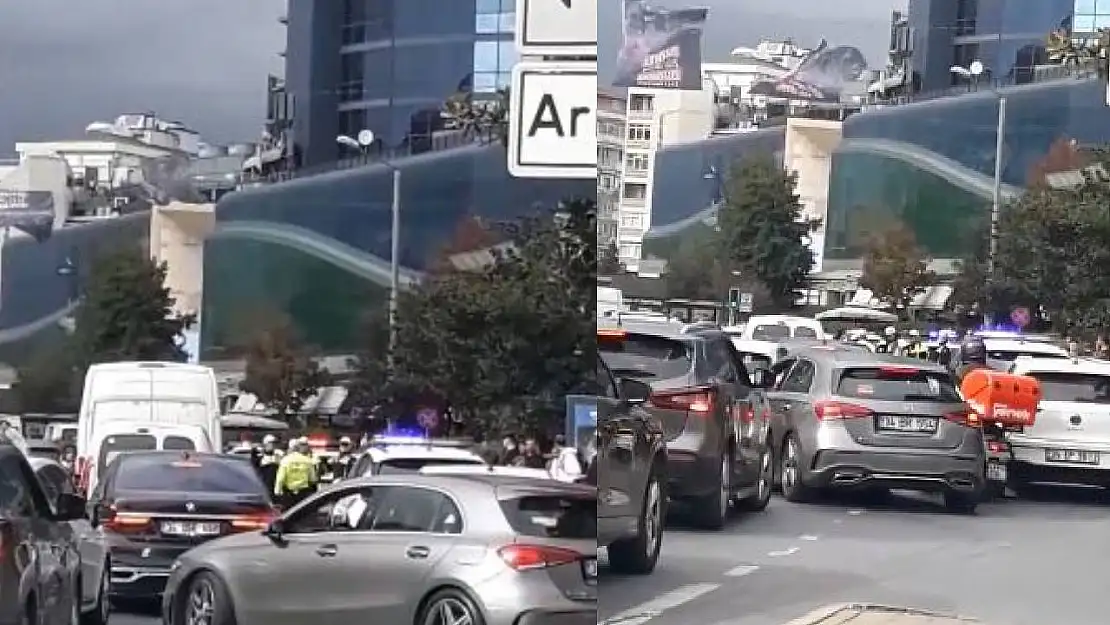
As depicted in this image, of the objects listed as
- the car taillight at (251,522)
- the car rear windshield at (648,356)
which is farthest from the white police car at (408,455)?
the car rear windshield at (648,356)

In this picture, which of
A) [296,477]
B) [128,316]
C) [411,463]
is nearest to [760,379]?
[411,463]

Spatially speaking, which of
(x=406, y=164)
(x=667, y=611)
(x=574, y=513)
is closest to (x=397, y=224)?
(x=406, y=164)

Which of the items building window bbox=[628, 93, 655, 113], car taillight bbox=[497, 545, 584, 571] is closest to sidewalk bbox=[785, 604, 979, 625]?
car taillight bbox=[497, 545, 584, 571]

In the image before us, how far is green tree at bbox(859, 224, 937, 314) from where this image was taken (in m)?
4.19

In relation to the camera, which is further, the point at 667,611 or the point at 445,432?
the point at 667,611

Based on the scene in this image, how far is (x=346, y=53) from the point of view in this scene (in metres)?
4.25

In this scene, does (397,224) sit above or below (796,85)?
below

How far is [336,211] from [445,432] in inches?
20.5

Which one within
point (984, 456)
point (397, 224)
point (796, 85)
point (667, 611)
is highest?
point (796, 85)

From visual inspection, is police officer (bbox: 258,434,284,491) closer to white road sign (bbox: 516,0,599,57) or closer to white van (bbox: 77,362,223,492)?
white van (bbox: 77,362,223,492)

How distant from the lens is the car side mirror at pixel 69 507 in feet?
14.4

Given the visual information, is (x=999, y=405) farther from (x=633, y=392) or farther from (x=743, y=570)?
(x=633, y=392)

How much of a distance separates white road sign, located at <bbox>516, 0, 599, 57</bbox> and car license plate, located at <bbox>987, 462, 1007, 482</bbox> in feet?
4.14

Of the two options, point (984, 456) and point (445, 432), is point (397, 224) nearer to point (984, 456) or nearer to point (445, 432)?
point (445, 432)
